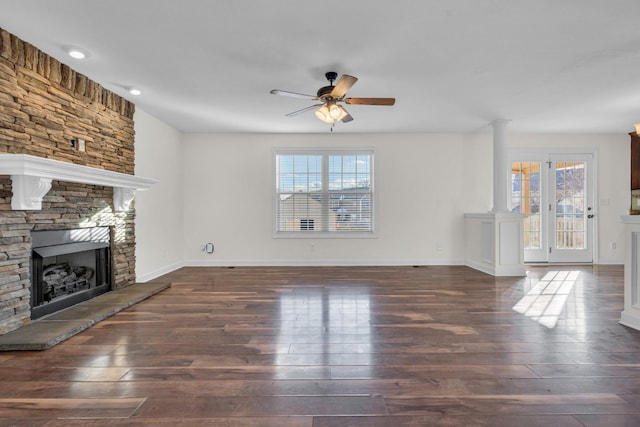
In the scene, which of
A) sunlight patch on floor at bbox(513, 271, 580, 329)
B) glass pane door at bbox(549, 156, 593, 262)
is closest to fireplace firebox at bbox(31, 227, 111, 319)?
sunlight patch on floor at bbox(513, 271, 580, 329)

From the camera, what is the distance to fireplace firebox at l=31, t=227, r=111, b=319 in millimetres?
2887

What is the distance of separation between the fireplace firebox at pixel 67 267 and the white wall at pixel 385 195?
2.08 meters

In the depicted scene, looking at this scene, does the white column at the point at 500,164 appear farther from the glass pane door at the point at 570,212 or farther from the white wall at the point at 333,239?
the glass pane door at the point at 570,212

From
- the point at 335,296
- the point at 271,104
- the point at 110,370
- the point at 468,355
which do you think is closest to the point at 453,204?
the point at 335,296

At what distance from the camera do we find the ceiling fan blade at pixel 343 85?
2797 millimetres

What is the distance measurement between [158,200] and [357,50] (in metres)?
3.70

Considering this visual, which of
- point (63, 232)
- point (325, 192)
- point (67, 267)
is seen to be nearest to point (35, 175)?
point (63, 232)

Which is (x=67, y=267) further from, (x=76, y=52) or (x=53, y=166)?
(x=76, y=52)

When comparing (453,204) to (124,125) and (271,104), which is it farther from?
(124,125)

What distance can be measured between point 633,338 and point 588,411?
138 cm

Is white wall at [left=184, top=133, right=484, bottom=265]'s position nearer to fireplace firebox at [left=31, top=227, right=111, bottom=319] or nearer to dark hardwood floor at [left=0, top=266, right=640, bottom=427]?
fireplace firebox at [left=31, top=227, right=111, bottom=319]

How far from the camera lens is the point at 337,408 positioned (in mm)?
1630

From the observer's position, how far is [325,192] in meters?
6.03

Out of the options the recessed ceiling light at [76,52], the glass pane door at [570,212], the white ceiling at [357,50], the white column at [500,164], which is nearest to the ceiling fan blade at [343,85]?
the white ceiling at [357,50]
